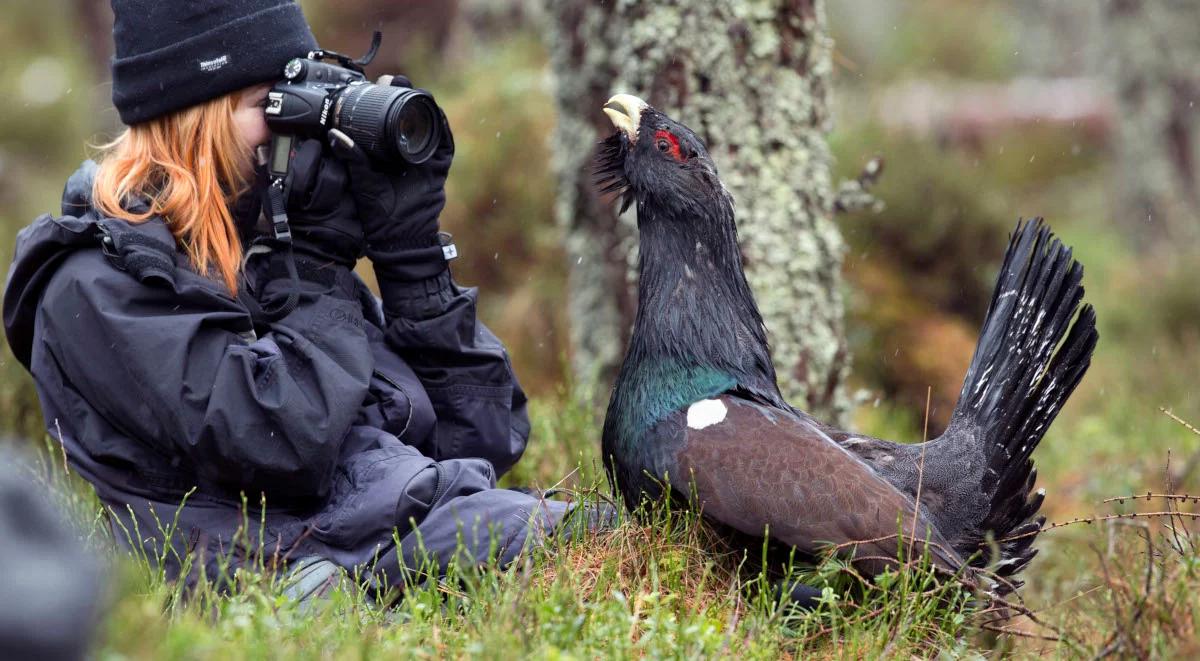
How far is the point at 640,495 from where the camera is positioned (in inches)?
118

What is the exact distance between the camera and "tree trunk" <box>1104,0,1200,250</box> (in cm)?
1009

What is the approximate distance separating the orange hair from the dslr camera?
0.41 feet

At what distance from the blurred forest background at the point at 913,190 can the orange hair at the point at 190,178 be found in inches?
17.5

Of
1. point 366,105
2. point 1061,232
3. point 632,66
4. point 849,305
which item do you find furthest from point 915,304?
point 1061,232

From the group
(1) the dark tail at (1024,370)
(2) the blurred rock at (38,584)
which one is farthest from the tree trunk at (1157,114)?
(2) the blurred rock at (38,584)

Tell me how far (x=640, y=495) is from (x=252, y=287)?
1145 mm

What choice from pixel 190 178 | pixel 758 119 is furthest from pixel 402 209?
pixel 758 119

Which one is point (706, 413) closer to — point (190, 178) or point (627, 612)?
point (627, 612)

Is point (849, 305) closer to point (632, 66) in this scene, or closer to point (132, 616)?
point (632, 66)

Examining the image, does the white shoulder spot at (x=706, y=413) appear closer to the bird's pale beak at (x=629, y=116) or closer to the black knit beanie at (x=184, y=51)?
the bird's pale beak at (x=629, y=116)

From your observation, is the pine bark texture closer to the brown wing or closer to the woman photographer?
the woman photographer

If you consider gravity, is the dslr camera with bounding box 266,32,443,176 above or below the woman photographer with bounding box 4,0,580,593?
above

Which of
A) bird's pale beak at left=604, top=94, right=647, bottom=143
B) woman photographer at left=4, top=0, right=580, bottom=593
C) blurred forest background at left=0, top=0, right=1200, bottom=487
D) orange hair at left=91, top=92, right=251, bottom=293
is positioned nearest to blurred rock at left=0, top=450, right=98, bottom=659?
woman photographer at left=4, top=0, right=580, bottom=593

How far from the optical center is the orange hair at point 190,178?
9.69 feet
